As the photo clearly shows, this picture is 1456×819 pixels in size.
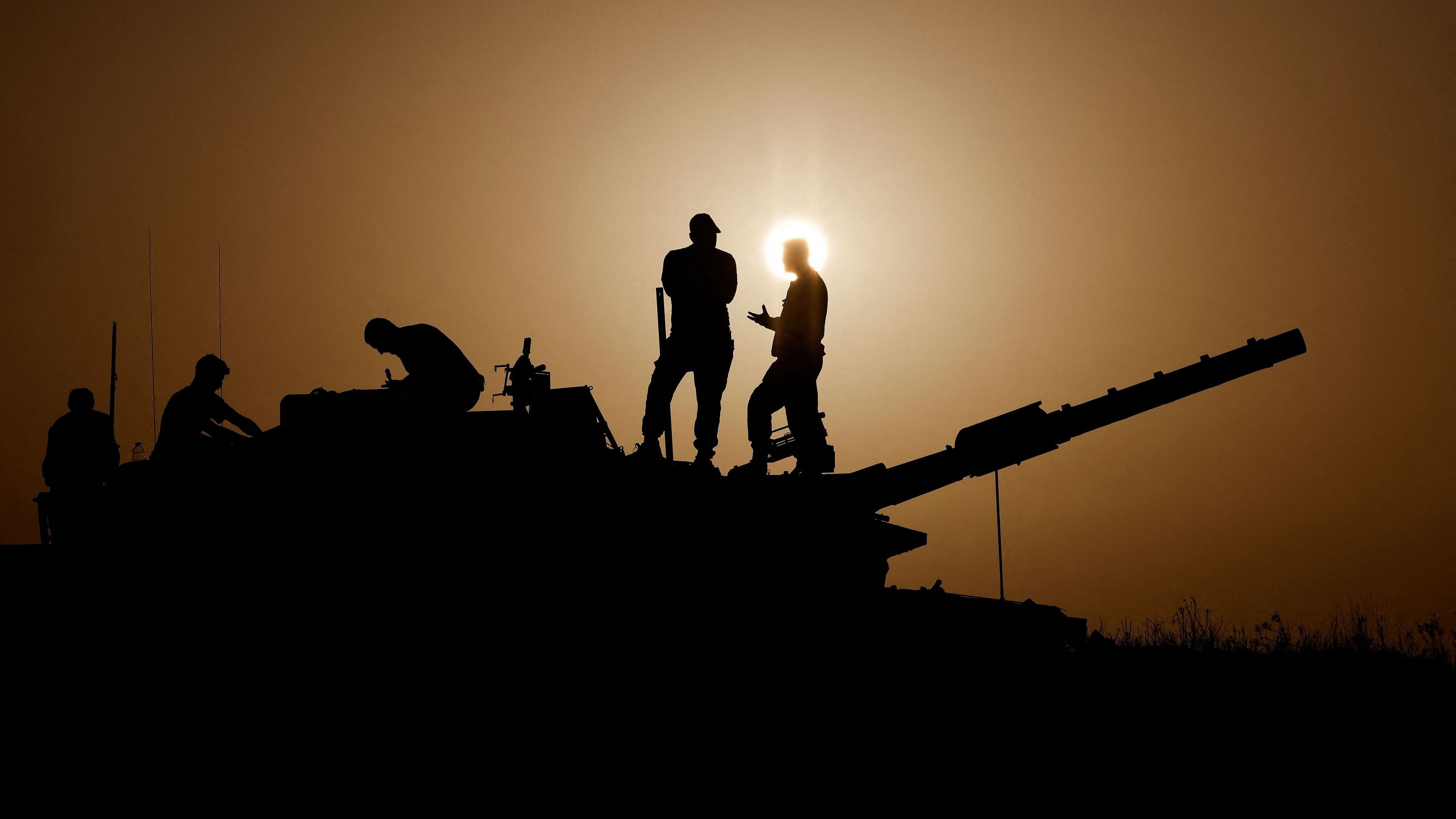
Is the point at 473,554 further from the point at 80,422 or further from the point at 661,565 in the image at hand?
the point at 80,422

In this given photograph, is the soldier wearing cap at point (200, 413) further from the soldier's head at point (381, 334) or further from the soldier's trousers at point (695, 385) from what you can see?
the soldier's trousers at point (695, 385)

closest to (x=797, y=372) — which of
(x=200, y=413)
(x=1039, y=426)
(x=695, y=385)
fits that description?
(x=695, y=385)

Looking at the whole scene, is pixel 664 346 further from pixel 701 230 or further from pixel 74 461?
pixel 74 461

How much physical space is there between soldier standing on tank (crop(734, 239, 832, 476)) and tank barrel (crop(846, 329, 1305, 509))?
73 centimetres

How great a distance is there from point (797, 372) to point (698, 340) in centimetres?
111

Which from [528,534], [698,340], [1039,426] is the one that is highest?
[698,340]

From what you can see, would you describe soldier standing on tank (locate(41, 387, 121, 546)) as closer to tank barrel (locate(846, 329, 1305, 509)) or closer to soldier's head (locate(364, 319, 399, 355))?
soldier's head (locate(364, 319, 399, 355))

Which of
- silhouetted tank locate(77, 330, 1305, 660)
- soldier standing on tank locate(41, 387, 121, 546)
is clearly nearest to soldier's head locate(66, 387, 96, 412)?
soldier standing on tank locate(41, 387, 121, 546)

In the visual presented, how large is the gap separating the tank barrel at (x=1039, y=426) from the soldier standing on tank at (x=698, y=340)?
4.93 ft

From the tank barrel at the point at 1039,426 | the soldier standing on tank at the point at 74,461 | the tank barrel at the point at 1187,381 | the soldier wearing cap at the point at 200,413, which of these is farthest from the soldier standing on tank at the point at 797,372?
the soldier standing on tank at the point at 74,461

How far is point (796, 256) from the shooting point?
32.9ft

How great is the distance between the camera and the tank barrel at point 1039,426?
9.20 metres

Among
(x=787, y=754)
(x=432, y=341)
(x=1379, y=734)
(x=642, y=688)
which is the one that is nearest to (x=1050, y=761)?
(x=787, y=754)

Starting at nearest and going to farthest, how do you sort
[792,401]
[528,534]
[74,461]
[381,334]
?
1. [528,534]
2. [381,334]
3. [792,401]
4. [74,461]
